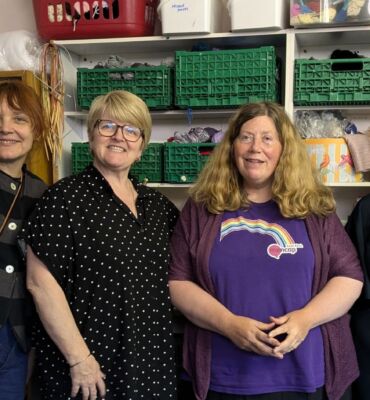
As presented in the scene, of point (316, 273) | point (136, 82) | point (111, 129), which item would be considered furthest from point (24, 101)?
point (316, 273)

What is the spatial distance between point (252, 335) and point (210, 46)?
146 centimetres

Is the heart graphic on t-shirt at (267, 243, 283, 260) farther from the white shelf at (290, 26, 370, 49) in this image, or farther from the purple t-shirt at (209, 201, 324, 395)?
the white shelf at (290, 26, 370, 49)

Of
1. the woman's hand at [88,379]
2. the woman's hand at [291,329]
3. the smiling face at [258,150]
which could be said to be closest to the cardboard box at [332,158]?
the smiling face at [258,150]

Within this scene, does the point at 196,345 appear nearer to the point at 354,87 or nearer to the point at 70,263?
the point at 70,263

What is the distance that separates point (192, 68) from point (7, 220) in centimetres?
109

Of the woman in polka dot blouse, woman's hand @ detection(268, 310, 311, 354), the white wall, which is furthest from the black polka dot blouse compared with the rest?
the white wall

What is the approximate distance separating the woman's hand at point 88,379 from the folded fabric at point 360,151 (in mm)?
1380

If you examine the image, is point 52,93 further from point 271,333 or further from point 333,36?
point 271,333

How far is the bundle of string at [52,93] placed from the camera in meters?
2.26

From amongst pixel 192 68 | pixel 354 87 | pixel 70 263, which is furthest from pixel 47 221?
pixel 354 87

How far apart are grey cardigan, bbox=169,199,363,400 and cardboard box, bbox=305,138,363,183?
606 mm

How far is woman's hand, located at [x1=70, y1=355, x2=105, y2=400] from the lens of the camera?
1.30m

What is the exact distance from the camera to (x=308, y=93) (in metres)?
2.05

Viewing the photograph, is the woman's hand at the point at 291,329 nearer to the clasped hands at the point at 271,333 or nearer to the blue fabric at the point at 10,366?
the clasped hands at the point at 271,333
